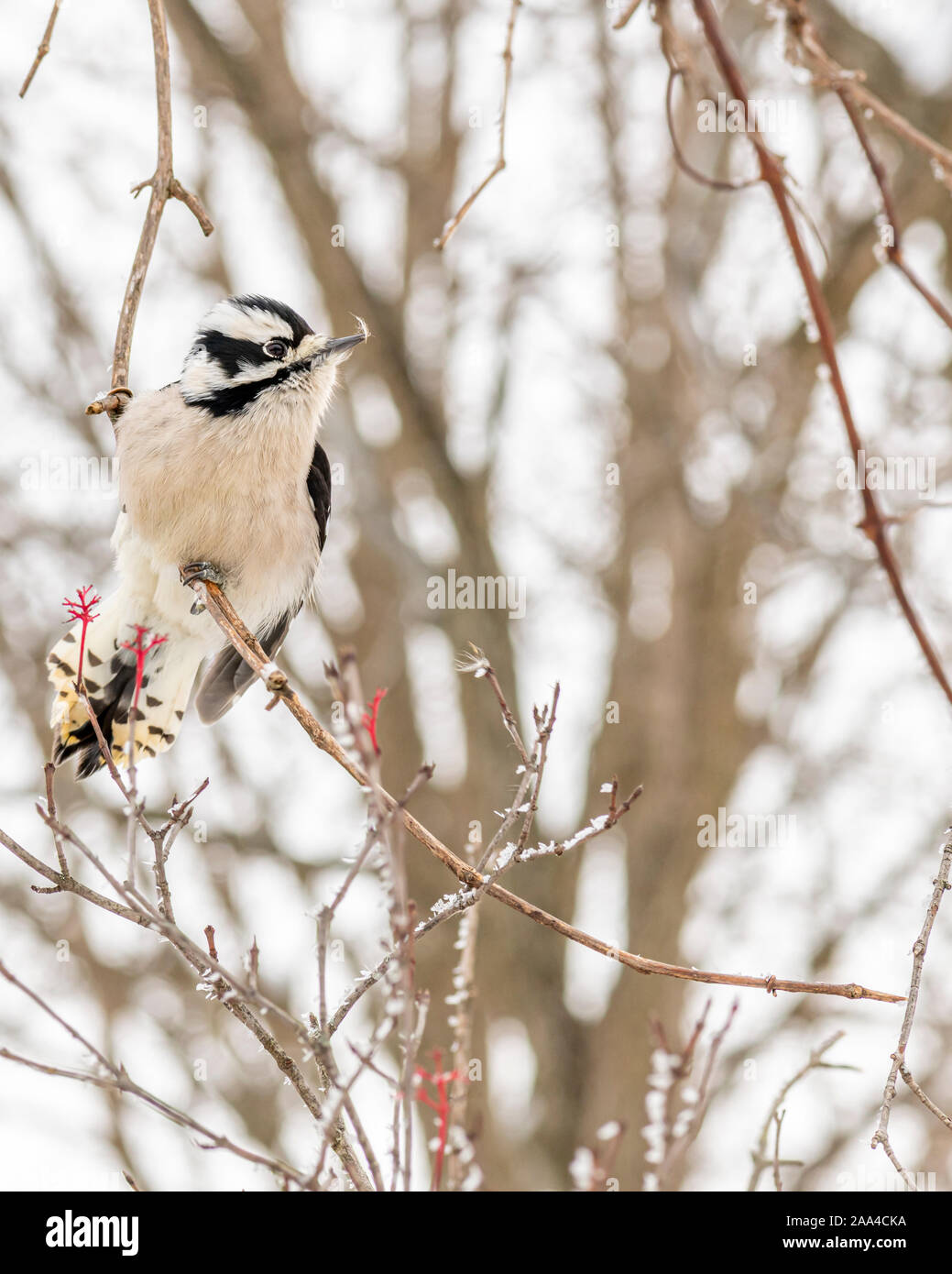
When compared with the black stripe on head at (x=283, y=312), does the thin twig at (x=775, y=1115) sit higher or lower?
lower

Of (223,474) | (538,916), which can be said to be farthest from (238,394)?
(538,916)

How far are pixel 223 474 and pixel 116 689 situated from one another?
1076mm

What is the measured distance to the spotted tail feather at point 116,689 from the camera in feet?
13.4

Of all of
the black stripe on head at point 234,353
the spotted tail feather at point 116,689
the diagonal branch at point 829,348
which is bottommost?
the diagonal branch at point 829,348

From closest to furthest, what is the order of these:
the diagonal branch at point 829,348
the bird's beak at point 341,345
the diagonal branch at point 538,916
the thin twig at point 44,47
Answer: the diagonal branch at point 829,348 → the diagonal branch at point 538,916 → the thin twig at point 44,47 → the bird's beak at point 341,345

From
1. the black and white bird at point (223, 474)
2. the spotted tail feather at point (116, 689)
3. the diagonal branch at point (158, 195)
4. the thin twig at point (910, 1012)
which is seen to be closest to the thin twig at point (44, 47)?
the diagonal branch at point (158, 195)

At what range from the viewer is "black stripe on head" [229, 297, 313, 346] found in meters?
3.94

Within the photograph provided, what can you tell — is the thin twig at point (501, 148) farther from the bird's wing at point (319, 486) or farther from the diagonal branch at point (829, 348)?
the bird's wing at point (319, 486)

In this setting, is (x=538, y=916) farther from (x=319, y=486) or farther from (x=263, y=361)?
(x=319, y=486)

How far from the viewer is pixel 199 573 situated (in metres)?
4.09

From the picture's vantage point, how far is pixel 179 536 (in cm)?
402

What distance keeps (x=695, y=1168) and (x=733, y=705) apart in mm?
3657

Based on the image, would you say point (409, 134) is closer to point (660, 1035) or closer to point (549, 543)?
point (549, 543)

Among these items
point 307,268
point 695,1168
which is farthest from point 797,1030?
point 307,268
